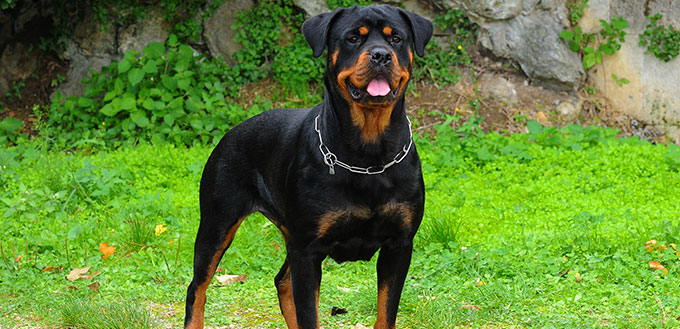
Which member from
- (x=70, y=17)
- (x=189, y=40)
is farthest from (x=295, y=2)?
(x=70, y=17)

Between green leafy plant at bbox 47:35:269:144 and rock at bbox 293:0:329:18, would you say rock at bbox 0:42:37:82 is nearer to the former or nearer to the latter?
green leafy plant at bbox 47:35:269:144

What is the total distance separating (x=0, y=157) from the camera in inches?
289

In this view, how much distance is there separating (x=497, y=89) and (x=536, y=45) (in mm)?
689

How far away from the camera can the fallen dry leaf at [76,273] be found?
513cm

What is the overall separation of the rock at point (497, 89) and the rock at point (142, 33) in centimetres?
385

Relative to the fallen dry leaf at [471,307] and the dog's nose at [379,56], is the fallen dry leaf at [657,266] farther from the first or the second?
the dog's nose at [379,56]

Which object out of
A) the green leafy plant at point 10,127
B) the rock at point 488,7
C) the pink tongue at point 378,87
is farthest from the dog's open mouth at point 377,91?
the green leafy plant at point 10,127

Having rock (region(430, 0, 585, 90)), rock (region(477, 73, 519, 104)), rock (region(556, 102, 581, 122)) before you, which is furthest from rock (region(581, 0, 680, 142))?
rock (region(477, 73, 519, 104))

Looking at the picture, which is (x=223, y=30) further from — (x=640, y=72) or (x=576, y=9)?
(x=640, y=72)

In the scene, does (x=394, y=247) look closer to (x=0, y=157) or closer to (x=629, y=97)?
(x=0, y=157)

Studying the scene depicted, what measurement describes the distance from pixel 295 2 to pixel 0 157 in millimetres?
3767

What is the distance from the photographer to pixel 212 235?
160 inches

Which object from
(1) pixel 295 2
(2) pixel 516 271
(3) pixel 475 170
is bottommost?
(3) pixel 475 170

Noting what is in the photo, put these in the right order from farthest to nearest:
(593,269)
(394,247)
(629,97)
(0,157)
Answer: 1. (629,97)
2. (0,157)
3. (593,269)
4. (394,247)
